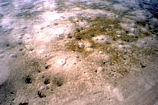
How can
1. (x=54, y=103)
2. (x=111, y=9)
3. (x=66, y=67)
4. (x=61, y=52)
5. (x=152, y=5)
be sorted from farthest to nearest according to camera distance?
1. (x=152, y=5)
2. (x=111, y=9)
3. (x=61, y=52)
4. (x=66, y=67)
5. (x=54, y=103)

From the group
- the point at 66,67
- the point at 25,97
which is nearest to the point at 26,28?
the point at 66,67

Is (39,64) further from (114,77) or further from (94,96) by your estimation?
(114,77)

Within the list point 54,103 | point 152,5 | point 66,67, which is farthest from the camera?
point 152,5

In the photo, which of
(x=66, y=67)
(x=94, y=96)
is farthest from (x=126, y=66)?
(x=66, y=67)

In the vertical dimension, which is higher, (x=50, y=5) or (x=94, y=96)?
(x=50, y=5)

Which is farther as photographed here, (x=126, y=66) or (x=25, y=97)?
(x=126, y=66)

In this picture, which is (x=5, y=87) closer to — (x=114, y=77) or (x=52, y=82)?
(x=52, y=82)
